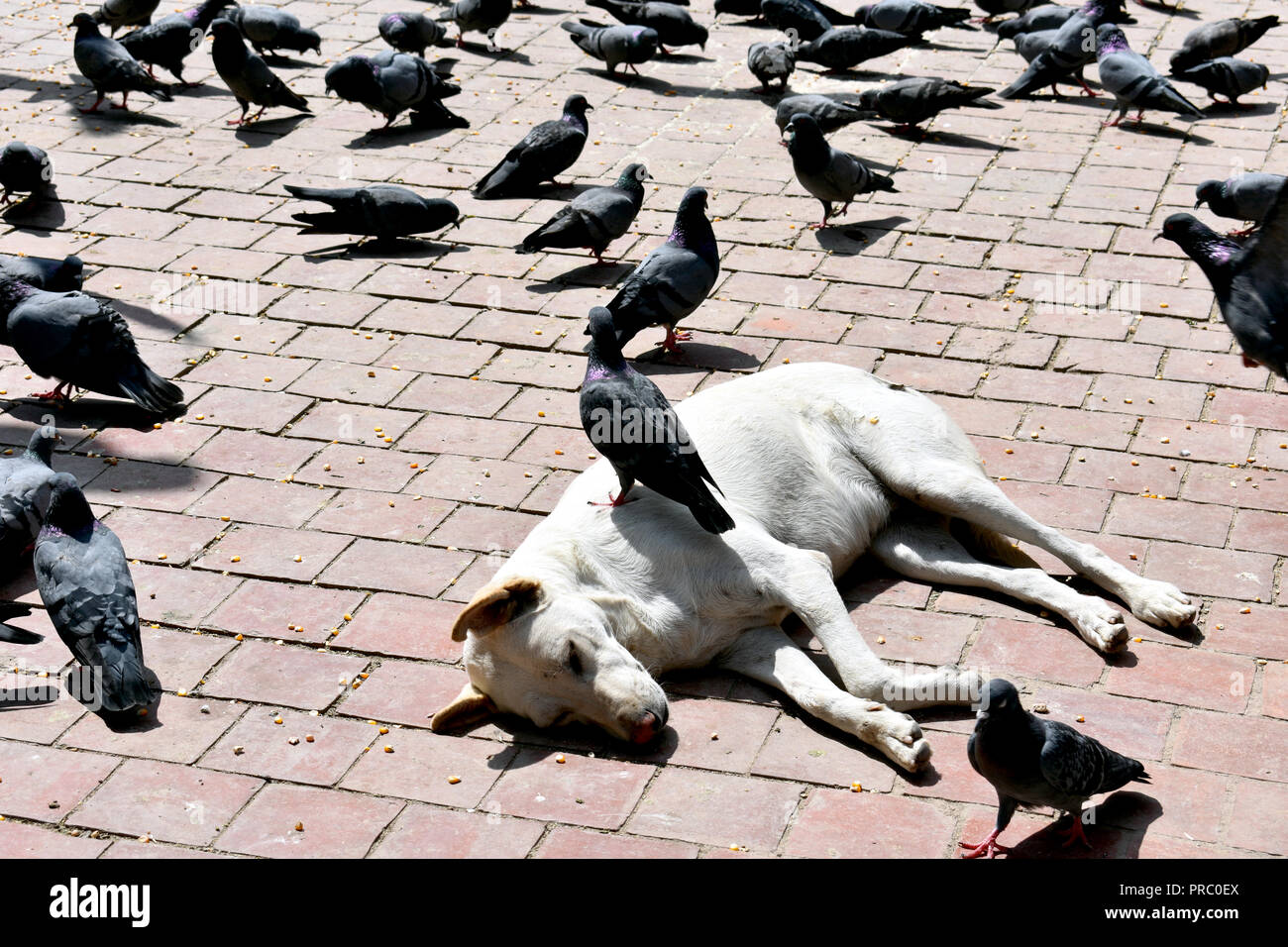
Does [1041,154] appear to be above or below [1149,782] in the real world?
below

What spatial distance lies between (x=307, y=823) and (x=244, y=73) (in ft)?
26.6

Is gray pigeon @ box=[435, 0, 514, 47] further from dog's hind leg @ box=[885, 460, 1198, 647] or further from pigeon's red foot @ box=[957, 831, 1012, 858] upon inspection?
pigeon's red foot @ box=[957, 831, 1012, 858]

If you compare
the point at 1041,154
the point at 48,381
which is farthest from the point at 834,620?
the point at 1041,154

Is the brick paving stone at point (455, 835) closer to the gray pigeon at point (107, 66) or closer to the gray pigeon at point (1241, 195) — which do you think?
the gray pigeon at point (1241, 195)

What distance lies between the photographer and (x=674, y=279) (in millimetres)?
7398

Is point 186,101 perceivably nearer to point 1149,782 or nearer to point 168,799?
point 168,799

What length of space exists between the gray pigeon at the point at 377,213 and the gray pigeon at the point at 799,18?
5109 mm

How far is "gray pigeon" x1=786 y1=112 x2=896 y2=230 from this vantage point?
8945 millimetres

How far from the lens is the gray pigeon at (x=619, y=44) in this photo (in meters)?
12.0

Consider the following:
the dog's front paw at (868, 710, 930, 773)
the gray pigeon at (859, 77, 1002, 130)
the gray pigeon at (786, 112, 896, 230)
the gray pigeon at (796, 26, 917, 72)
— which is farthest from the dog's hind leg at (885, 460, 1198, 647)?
the gray pigeon at (796, 26, 917, 72)

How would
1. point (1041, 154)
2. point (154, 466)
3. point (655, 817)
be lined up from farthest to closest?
1. point (1041, 154)
2. point (154, 466)
3. point (655, 817)

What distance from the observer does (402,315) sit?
819cm

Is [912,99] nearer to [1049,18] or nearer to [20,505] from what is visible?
[1049,18]

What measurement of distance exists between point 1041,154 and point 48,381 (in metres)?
6.87
